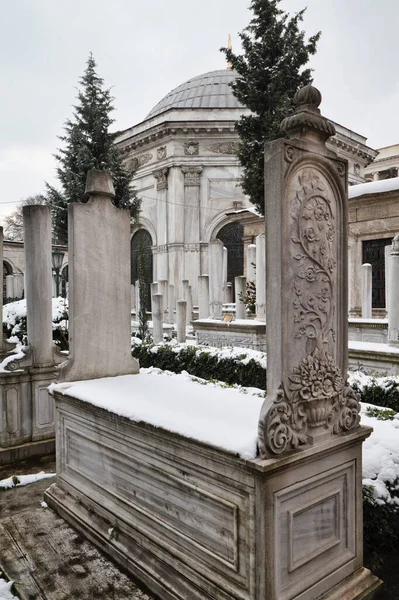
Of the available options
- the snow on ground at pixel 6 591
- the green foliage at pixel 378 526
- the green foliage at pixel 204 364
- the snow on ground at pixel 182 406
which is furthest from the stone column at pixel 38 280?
the green foliage at pixel 378 526

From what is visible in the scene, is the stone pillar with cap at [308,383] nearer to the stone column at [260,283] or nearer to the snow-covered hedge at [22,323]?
the snow-covered hedge at [22,323]

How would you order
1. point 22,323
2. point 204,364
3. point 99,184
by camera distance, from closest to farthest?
point 99,184 < point 204,364 < point 22,323

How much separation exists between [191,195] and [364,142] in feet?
39.3

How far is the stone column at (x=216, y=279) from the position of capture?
13969 mm

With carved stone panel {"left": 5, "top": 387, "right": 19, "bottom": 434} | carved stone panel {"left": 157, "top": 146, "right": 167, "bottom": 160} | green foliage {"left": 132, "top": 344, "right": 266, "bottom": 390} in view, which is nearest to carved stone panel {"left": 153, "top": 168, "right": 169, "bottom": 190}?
carved stone panel {"left": 157, "top": 146, "right": 167, "bottom": 160}

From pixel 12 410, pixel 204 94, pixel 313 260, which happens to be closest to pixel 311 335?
pixel 313 260

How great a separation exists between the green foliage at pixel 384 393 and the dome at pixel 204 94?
79.9 ft

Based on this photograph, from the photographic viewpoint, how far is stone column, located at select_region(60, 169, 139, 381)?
401 cm

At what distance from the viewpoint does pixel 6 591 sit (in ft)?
8.81

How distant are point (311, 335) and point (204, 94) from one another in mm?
29138

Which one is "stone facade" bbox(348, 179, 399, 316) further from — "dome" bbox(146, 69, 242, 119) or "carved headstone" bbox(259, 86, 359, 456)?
"dome" bbox(146, 69, 242, 119)

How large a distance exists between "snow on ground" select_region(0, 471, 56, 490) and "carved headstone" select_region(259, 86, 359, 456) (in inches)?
134

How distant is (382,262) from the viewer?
14234mm

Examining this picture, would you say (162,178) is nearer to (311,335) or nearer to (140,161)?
(140,161)
